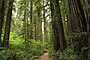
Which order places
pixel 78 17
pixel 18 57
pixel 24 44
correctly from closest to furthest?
1. pixel 78 17
2. pixel 18 57
3. pixel 24 44

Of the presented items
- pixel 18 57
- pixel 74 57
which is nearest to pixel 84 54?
pixel 74 57

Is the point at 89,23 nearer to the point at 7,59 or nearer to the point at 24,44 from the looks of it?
the point at 7,59

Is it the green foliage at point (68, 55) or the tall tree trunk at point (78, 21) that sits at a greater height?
the tall tree trunk at point (78, 21)

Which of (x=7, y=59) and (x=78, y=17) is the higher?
(x=78, y=17)

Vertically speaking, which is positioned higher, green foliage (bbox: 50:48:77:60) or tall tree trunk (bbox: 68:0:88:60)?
tall tree trunk (bbox: 68:0:88:60)

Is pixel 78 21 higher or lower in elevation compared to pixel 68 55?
higher

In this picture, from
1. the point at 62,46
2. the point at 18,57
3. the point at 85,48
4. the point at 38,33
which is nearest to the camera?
the point at 85,48

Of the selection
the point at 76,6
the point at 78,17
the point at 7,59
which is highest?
the point at 76,6

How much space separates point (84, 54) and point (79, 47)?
21.0 inches

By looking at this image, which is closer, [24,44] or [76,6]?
[76,6]

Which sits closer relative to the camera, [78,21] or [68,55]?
[78,21]

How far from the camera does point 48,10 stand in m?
16.7

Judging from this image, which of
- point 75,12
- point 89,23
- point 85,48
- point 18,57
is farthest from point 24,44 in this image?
point 89,23

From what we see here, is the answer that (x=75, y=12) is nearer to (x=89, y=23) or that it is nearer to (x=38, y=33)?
(x=89, y=23)
